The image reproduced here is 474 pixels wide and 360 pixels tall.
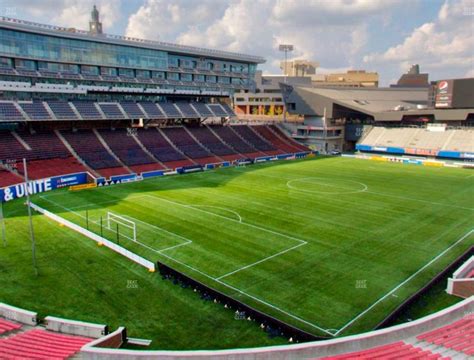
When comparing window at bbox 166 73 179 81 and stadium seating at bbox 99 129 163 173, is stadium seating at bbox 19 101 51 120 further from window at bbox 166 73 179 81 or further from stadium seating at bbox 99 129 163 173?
window at bbox 166 73 179 81

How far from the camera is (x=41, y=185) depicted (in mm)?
43875

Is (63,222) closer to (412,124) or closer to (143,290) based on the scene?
(143,290)

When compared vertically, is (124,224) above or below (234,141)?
below

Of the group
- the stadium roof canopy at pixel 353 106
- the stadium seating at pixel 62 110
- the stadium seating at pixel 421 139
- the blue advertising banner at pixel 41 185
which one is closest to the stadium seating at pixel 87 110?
the stadium seating at pixel 62 110

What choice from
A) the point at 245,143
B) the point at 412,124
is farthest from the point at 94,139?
the point at 412,124

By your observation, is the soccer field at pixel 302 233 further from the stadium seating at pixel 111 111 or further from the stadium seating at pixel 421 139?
the stadium seating at pixel 421 139

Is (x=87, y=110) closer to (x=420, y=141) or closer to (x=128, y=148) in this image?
(x=128, y=148)

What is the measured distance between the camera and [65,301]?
19.9 meters

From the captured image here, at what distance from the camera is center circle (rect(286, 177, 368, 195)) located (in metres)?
44.4

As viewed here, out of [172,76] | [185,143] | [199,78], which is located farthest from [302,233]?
[199,78]

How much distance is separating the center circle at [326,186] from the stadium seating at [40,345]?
32.5m

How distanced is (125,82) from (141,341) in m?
61.2

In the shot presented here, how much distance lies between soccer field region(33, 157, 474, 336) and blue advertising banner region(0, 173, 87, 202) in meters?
1.86

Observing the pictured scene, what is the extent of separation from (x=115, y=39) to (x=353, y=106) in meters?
46.7
